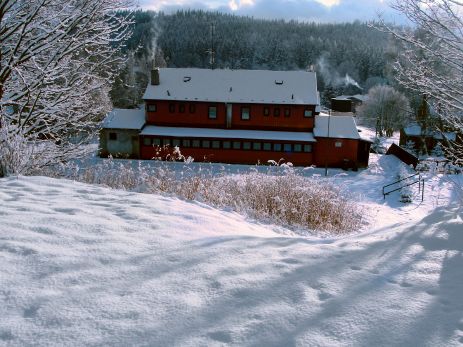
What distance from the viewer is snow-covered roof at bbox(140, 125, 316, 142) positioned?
1166 inches

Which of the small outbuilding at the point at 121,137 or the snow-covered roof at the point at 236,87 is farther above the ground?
the snow-covered roof at the point at 236,87

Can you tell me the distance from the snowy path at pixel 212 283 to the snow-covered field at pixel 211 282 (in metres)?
0.01

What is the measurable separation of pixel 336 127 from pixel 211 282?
94.7 ft

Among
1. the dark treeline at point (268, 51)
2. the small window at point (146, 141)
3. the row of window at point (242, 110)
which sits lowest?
the small window at point (146, 141)

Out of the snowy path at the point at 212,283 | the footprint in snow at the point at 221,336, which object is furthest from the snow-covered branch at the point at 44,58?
the footprint in snow at the point at 221,336

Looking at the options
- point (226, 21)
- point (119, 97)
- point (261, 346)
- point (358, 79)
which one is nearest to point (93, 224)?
point (261, 346)

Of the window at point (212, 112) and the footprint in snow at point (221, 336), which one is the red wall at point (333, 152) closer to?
the window at point (212, 112)

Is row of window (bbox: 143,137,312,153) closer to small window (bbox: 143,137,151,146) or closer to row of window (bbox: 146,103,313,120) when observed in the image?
small window (bbox: 143,137,151,146)

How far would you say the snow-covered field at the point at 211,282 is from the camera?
281 centimetres

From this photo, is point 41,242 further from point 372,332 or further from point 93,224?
point 372,332

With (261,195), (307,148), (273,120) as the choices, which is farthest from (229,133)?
(261,195)

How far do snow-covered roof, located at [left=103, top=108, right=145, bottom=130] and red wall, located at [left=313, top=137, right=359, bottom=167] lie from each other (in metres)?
13.1

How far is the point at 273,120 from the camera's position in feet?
103

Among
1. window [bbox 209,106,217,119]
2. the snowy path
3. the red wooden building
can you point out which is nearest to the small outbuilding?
the red wooden building
